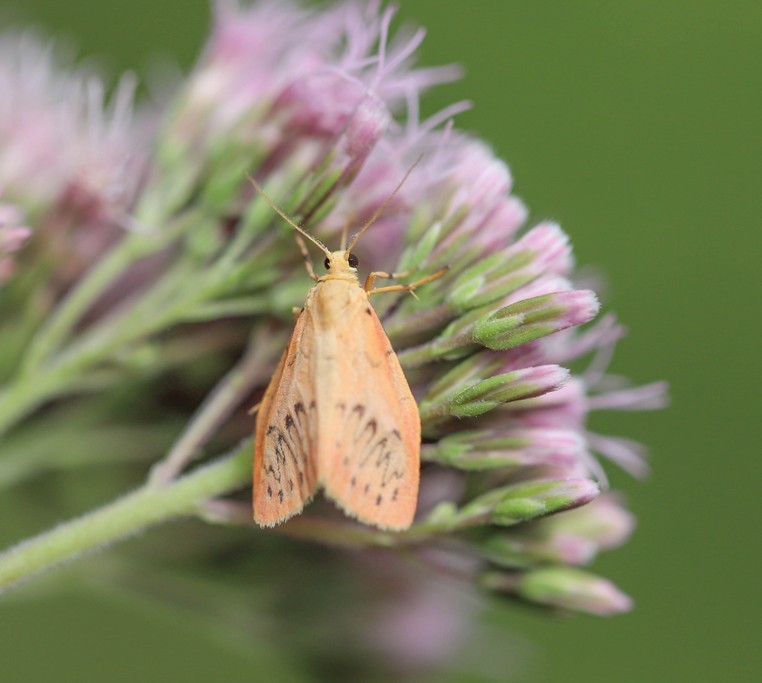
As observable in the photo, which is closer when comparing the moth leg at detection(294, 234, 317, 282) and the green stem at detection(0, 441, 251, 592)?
the green stem at detection(0, 441, 251, 592)

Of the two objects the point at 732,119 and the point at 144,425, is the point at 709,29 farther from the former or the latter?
the point at 144,425

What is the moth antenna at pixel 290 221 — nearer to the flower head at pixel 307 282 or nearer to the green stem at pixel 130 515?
the flower head at pixel 307 282

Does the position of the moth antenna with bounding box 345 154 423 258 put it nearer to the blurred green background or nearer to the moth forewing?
the moth forewing

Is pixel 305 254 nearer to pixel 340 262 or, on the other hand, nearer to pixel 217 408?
pixel 340 262

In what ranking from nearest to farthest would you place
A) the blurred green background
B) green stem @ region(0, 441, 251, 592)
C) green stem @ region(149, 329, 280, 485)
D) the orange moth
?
the orange moth
green stem @ region(0, 441, 251, 592)
green stem @ region(149, 329, 280, 485)
the blurred green background

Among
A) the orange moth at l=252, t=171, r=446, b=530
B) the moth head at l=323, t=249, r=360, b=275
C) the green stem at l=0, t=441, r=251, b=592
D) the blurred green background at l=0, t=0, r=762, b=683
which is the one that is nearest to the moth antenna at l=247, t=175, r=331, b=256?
the moth head at l=323, t=249, r=360, b=275

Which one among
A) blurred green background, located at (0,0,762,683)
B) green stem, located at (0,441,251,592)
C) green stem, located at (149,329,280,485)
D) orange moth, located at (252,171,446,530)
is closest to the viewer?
orange moth, located at (252,171,446,530)

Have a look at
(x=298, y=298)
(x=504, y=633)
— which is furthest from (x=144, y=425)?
(x=504, y=633)

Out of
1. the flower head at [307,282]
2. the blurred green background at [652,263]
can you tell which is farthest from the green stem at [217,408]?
the blurred green background at [652,263]
